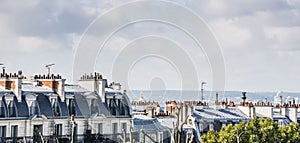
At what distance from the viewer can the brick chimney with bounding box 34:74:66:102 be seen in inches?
1731

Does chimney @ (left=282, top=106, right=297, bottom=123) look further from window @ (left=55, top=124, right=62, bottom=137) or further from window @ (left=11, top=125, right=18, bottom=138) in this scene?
window @ (left=11, top=125, right=18, bottom=138)

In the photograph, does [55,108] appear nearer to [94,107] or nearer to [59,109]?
[59,109]

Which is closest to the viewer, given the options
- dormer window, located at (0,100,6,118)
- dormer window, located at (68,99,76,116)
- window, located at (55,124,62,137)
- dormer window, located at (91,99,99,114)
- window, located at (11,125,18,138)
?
dormer window, located at (0,100,6,118)

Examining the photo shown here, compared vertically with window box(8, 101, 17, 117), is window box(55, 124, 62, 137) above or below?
below

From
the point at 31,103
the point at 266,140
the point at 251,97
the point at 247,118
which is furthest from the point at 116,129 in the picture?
the point at 251,97

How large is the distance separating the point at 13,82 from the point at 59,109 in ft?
12.6

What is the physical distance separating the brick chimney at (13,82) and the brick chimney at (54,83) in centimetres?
→ 338

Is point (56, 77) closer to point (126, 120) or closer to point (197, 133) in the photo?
point (126, 120)

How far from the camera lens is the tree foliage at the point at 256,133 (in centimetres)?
4569

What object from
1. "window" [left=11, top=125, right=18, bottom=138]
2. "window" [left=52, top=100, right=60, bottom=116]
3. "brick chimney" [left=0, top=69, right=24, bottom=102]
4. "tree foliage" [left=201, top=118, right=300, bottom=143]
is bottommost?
"tree foliage" [left=201, top=118, right=300, bottom=143]

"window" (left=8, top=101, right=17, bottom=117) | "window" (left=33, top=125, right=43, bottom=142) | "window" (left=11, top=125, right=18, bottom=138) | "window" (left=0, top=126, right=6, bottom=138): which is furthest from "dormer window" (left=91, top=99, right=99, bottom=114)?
"window" (left=0, top=126, right=6, bottom=138)

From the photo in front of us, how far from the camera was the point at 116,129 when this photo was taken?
4738 centimetres

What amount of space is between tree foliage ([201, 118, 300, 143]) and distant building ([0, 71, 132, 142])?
685cm

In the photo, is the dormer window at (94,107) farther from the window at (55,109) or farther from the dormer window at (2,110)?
the dormer window at (2,110)
